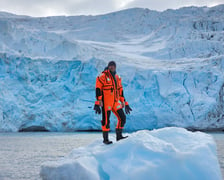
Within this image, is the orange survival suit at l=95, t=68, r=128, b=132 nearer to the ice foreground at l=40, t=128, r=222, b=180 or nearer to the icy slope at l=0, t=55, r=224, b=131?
the ice foreground at l=40, t=128, r=222, b=180

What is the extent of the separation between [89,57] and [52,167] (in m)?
14.8

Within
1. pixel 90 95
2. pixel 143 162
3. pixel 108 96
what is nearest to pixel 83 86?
pixel 90 95

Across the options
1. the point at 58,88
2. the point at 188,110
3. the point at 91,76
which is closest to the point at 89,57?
A: the point at 91,76

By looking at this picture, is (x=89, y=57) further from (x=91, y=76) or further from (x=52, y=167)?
(x=52, y=167)

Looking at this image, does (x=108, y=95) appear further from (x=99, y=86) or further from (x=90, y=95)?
(x=90, y=95)

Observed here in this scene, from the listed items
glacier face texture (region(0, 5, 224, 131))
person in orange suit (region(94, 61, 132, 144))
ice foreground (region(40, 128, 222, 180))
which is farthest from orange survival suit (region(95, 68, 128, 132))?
glacier face texture (region(0, 5, 224, 131))

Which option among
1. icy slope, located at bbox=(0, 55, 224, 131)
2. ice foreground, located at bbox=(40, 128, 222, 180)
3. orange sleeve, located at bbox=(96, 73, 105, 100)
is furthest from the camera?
icy slope, located at bbox=(0, 55, 224, 131)

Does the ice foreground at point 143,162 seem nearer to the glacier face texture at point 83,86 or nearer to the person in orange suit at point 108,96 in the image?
the person in orange suit at point 108,96

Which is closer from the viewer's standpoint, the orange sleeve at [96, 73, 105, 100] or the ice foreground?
the ice foreground

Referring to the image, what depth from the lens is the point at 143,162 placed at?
116 inches

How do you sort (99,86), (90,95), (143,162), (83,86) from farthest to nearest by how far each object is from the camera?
1. (90,95)
2. (83,86)
3. (99,86)
4. (143,162)

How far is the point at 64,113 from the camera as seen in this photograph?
52.1 feet

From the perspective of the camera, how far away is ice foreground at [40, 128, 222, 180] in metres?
2.89

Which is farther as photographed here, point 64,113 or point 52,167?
point 64,113
